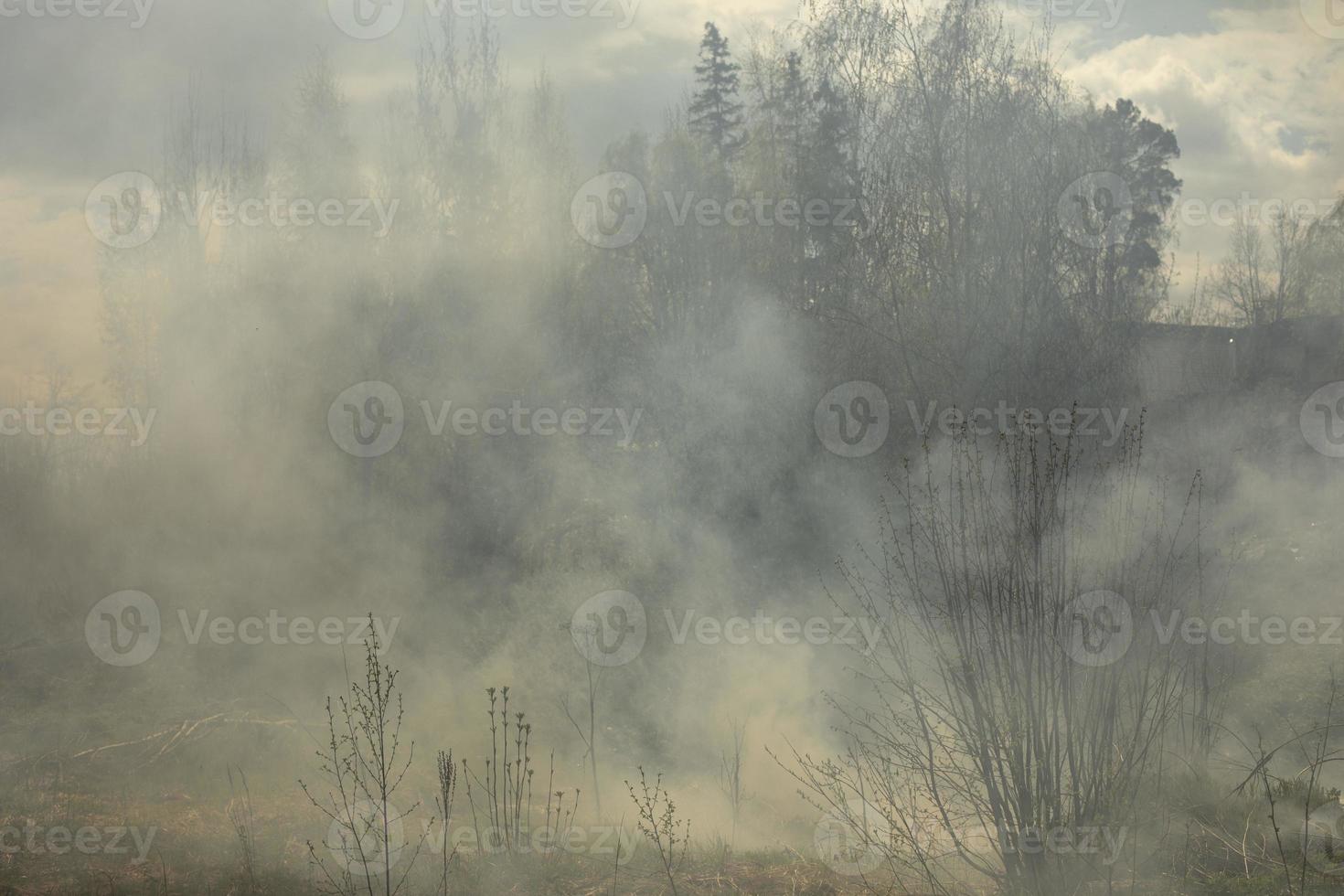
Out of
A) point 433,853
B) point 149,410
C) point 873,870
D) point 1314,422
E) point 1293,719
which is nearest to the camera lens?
point 873,870

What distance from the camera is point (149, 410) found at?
1800 cm

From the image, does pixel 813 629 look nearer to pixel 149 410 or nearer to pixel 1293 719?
pixel 1293 719

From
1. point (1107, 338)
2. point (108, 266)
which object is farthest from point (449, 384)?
point (1107, 338)

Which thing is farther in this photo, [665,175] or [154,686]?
[665,175]

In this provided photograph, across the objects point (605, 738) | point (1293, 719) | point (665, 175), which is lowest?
point (605, 738)

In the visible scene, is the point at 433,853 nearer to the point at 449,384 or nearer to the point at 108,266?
the point at 449,384

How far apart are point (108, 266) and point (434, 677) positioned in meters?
12.0

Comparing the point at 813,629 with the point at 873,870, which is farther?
the point at 813,629

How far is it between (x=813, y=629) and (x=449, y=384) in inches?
362

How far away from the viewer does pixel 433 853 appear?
7.15 meters

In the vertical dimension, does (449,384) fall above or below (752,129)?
below

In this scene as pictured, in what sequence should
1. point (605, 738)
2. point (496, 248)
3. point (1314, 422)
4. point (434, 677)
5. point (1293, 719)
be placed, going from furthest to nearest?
point (496, 248)
point (1314, 422)
point (434, 677)
point (605, 738)
point (1293, 719)

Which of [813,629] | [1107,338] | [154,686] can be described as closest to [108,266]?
[154,686]

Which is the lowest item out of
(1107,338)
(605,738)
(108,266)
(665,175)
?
(605,738)
